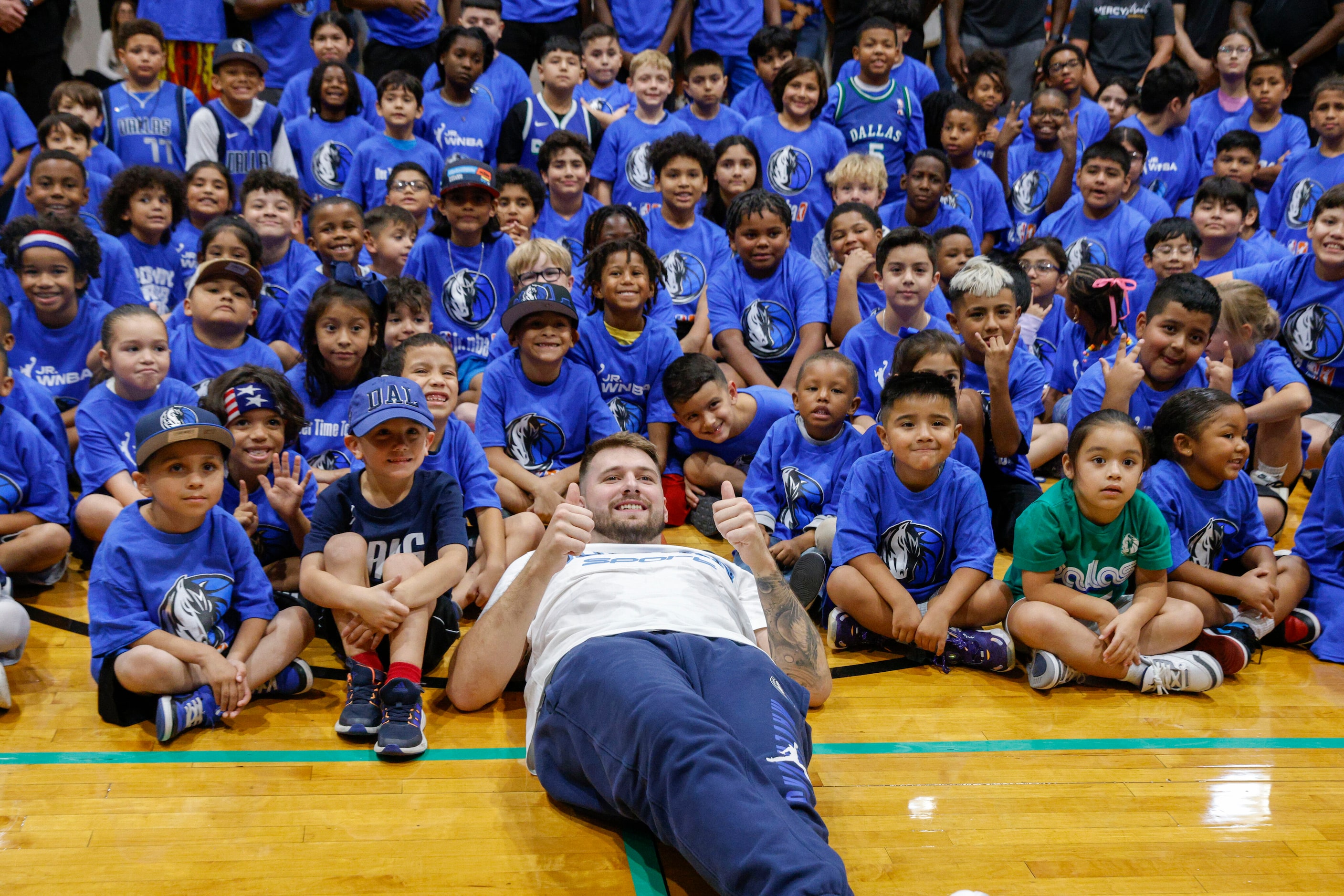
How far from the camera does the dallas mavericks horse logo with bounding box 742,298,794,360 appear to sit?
5316 mm

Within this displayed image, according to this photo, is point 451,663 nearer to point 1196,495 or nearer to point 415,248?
point 1196,495

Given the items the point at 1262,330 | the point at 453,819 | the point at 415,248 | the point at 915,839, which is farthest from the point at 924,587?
the point at 415,248

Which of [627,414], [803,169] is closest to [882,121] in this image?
[803,169]

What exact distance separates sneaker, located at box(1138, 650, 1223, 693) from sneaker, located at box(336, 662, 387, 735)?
2.29 metres

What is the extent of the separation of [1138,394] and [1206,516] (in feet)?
2.88

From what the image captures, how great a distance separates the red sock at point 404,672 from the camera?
112 inches

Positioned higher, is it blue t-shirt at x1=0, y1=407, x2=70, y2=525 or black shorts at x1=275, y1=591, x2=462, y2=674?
blue t-shirt at x1=0, y1=407, x2=70, y2=525

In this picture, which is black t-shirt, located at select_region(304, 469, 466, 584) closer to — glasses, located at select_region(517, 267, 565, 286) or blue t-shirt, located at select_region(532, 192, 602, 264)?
glasses, located at select_region(517, 267, 565, 286)

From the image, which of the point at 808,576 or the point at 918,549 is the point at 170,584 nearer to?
the point at 808,576

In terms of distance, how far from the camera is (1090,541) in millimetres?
3252

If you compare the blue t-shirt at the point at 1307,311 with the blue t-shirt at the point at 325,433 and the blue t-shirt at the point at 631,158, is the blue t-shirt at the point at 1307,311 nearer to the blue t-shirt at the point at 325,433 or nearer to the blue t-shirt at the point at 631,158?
the blue t-shirt at the point at 631,158

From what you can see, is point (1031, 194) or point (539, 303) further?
point (1031, 194)

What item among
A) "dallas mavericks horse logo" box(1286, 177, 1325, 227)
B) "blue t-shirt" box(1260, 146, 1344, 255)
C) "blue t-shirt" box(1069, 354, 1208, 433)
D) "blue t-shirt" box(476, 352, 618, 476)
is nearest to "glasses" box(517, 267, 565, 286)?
"blue t-shirt" box(476, 352, 618, 476)

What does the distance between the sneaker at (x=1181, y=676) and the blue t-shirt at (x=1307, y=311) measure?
8.53ft
